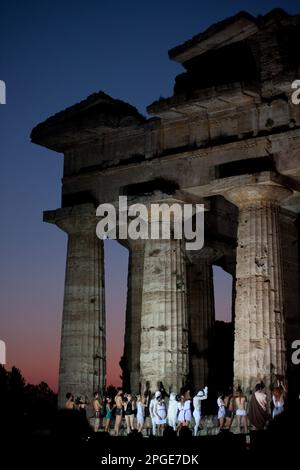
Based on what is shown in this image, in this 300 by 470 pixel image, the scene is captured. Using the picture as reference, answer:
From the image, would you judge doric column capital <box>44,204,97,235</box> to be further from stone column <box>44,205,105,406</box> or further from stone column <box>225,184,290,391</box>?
stone column <box>225,184,290,391</box>

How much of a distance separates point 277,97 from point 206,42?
161 inches

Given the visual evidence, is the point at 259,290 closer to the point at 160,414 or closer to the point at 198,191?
the point at 198,191

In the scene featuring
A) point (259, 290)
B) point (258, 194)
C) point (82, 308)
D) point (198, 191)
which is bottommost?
point (259, 290)

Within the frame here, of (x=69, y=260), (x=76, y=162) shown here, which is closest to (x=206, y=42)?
(x=76, y=162)

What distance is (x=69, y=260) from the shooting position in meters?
35.6

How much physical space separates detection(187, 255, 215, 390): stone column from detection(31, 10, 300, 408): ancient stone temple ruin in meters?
0.07

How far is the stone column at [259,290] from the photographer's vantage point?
2836 centimetres

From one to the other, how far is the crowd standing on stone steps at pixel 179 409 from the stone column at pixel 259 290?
868 millimetres

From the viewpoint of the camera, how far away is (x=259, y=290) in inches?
1132

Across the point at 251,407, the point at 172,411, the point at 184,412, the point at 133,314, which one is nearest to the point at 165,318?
the point at 172,411

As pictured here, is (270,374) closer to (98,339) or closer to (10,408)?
(98,339)

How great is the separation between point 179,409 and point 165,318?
435cm

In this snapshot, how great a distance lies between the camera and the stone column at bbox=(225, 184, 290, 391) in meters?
28.4

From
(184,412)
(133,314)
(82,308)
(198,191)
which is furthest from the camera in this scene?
(133,314)
